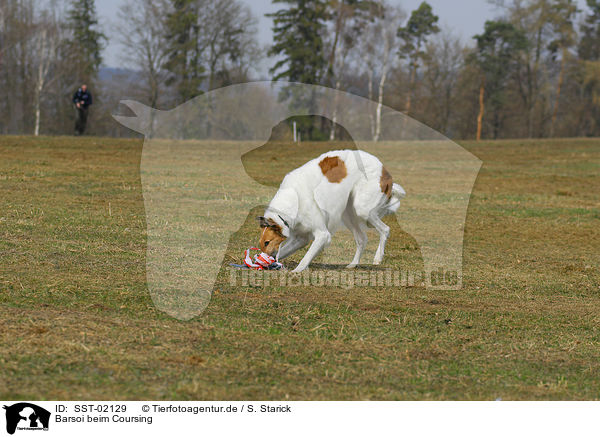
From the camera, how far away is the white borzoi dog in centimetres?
878

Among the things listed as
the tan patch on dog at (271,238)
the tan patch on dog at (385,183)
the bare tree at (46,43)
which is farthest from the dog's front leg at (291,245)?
the bare tree at (46,43)

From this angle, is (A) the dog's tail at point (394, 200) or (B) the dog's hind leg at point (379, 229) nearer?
(B) the dog's hind leg at point (379, 229)

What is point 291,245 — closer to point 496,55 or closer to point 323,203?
point 323,203

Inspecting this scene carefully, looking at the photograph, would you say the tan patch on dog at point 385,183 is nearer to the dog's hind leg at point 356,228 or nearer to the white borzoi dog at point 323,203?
the white borzoi dog at point 323,203

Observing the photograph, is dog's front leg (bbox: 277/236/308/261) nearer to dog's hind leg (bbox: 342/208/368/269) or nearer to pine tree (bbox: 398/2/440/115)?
dog's hind leg (bbox: 342/208/368/269)

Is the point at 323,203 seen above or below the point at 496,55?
below

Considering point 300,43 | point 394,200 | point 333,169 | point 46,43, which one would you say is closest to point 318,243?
point 333,169

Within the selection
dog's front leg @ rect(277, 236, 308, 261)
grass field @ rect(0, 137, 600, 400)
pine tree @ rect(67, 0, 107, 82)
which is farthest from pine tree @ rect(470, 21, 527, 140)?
dog's front leg @ rect(277, 236, 308, 261)

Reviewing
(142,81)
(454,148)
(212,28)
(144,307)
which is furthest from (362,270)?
(142,81)

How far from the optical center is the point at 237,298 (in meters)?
7.69

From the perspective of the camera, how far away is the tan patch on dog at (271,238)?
8.66 meters
